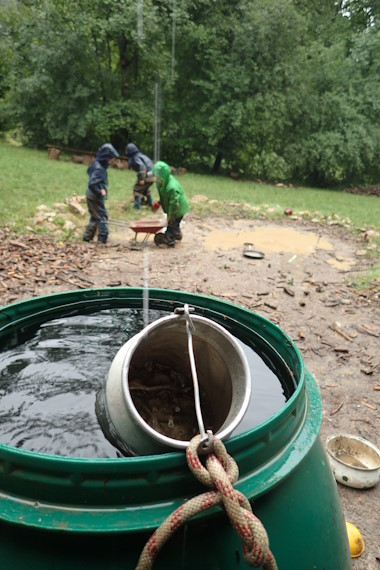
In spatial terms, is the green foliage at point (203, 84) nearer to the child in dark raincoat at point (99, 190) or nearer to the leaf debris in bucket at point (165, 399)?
the child in dark raincoat at point (99, 190)

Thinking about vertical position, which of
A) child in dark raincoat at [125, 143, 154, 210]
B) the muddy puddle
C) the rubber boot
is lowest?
the muddy puddle

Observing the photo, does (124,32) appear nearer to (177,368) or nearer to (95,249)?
(95,249)

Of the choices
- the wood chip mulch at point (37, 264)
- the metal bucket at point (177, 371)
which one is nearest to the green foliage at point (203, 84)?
the wood chip mulch at point (37, 264)

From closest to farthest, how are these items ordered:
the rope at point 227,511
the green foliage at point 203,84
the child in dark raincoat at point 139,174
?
the rope at point 227,511 → the child in dark raincoat at point 139,174 → the green foliage at point 203,84

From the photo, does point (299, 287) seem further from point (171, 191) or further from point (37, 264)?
point (37, 264)

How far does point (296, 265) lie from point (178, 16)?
1649 cm

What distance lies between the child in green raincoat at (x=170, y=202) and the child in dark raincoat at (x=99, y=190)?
2.93 ft

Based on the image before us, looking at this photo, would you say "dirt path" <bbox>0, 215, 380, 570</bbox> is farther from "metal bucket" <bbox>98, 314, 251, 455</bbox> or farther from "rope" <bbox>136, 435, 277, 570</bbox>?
"rope" <bbox>136, 435, 277, 570</bbox>

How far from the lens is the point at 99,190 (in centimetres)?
755

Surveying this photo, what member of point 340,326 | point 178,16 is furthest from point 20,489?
point 178,16

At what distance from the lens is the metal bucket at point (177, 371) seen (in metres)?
1.26

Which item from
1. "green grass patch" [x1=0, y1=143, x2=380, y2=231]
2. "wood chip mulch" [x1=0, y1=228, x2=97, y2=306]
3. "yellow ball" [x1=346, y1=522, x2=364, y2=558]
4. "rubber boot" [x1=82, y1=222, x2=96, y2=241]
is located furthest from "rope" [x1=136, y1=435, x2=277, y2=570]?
"green grass patch" [x1=0, y1=143, x2=380, y2=231]

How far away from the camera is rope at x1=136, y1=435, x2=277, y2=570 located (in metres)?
1.06

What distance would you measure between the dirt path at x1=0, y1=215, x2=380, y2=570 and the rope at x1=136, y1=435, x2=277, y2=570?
177 centimetres
